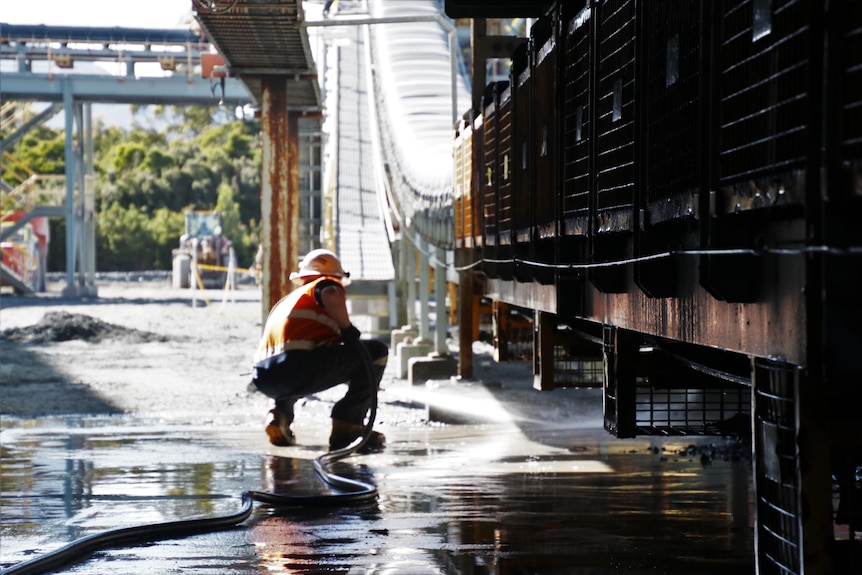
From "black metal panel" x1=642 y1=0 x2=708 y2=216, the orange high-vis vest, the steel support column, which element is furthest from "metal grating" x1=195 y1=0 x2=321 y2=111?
"black metal panel" x1=642 y1=0 x2=708 y2=216

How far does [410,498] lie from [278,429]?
2.69 metres

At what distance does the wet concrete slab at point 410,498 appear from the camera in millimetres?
6348

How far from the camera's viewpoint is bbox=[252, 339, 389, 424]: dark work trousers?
34.1ft

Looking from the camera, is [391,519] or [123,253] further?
[123,253]

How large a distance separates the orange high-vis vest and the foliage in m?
52.7

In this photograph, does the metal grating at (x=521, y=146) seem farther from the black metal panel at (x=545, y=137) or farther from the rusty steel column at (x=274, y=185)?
the rusty steel column at (x=274, y=185)

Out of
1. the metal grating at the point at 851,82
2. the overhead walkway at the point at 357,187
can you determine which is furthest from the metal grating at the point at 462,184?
the metal grating at the point at 851,82

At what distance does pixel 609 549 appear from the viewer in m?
6.52

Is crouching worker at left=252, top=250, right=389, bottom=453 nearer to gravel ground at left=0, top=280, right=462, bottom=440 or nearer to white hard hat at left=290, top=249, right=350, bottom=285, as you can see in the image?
white hard hat at left=290, top=249, right=350, bottom=285

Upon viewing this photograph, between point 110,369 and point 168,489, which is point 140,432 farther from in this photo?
point 110,369

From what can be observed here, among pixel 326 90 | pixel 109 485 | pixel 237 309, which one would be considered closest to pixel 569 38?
pixel 109 485

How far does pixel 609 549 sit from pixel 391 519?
53.8 inches

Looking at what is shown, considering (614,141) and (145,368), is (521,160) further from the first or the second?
(145,368)

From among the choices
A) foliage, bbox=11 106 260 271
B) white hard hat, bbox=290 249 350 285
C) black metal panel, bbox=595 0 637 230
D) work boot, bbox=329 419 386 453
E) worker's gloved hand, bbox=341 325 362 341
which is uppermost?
foliage, bbox=11 106 260 271
